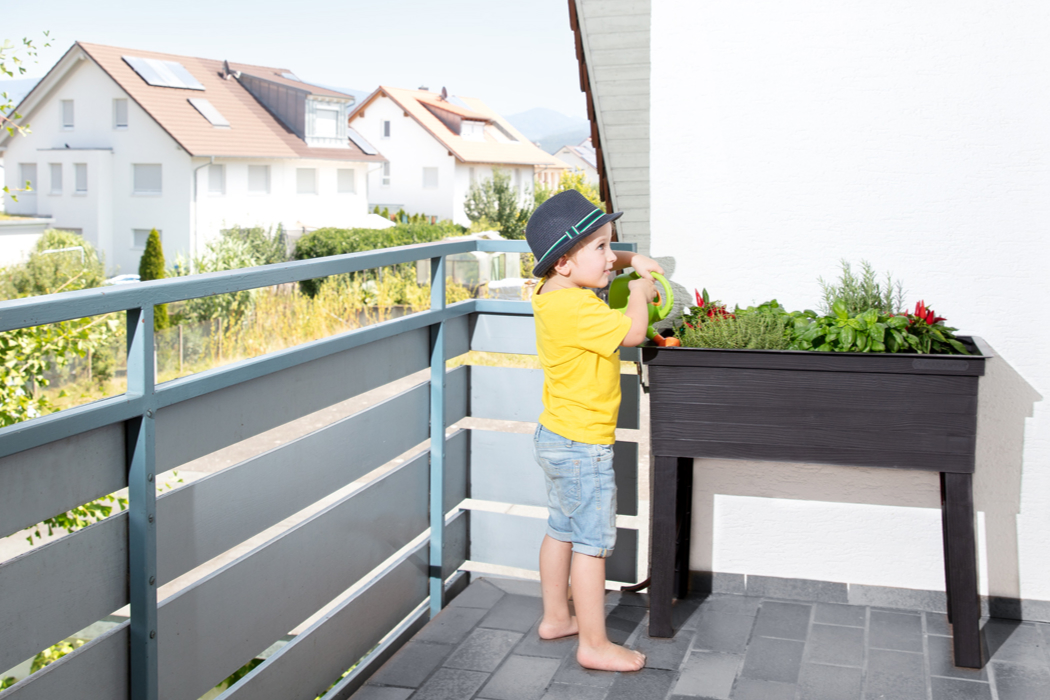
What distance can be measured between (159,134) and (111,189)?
11.9 ft

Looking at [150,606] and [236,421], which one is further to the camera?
[236,421]

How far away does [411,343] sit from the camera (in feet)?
9.14

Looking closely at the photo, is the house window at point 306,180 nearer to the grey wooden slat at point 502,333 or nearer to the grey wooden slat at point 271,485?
the grey wooden slat at point 502,333

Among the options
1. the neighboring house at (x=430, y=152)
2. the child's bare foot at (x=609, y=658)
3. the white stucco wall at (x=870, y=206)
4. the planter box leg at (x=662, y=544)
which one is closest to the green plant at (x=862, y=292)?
the white stucco wall at (x=870, y=206)

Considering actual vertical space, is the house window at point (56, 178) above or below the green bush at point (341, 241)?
above

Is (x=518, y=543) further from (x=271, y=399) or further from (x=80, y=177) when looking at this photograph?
(x=80, y=177)

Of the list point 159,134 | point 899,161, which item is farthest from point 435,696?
point 159,134

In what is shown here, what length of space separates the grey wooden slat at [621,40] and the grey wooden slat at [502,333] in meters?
1.20

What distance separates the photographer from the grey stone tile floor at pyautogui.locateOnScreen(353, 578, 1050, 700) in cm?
236

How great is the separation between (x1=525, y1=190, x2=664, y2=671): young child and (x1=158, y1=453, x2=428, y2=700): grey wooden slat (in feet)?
1.57

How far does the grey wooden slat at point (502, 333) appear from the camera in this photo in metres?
3.11

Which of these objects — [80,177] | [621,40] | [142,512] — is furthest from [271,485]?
[80,177]

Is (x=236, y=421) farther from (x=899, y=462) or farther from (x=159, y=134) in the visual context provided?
(x=159, y=134)

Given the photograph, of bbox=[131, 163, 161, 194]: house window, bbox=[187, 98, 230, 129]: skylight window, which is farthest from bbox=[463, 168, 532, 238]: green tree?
bbox=[131, 163, 161, 194]: house window
